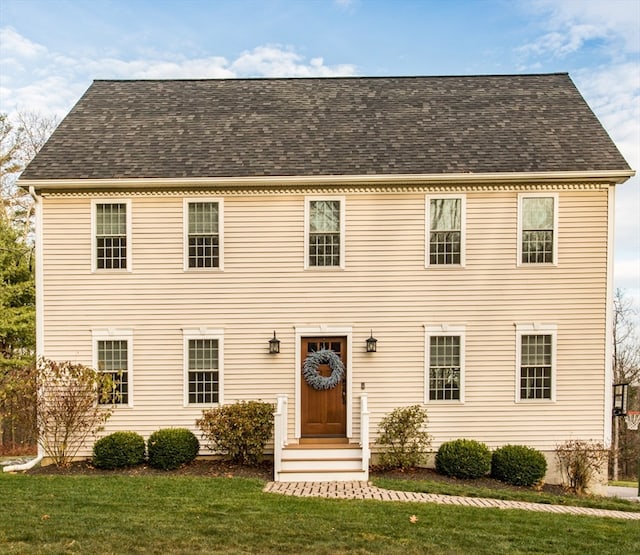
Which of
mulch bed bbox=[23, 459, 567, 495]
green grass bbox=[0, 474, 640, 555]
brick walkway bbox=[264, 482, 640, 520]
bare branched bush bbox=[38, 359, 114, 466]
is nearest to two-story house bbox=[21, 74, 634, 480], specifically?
bare branched bush bbox=[38, 359, 114, 466]

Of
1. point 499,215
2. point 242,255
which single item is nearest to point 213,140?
point 242,255

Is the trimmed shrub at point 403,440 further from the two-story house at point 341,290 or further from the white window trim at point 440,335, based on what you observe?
the white window trim at point 440,335

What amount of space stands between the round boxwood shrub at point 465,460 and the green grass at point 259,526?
287cm

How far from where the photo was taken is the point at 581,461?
1141 cm

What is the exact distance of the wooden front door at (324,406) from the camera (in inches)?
474

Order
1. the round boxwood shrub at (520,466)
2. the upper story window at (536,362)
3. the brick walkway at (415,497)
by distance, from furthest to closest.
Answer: the upper story window at (536,362)
the round boxwood shrub at (520,466)
the brick walkway at (415,497)

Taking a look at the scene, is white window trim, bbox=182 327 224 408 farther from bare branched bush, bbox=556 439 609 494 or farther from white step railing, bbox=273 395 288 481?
bare branched bush, bbox=556 439 609 494

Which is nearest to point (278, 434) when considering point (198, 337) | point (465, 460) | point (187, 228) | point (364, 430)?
point (364, 430)

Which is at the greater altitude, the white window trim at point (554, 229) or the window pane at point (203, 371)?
the white window trim at point (554, 229)

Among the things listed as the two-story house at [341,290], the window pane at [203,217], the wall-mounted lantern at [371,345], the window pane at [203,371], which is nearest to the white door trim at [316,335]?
the two-story house at [341,290]

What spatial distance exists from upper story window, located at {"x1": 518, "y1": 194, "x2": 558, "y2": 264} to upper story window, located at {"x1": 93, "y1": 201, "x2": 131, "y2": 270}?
8.58m

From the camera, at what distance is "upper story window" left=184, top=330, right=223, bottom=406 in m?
12.0

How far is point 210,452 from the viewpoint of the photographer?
38.8ft

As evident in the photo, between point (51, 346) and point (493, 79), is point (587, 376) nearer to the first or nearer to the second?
point (493, 79)
